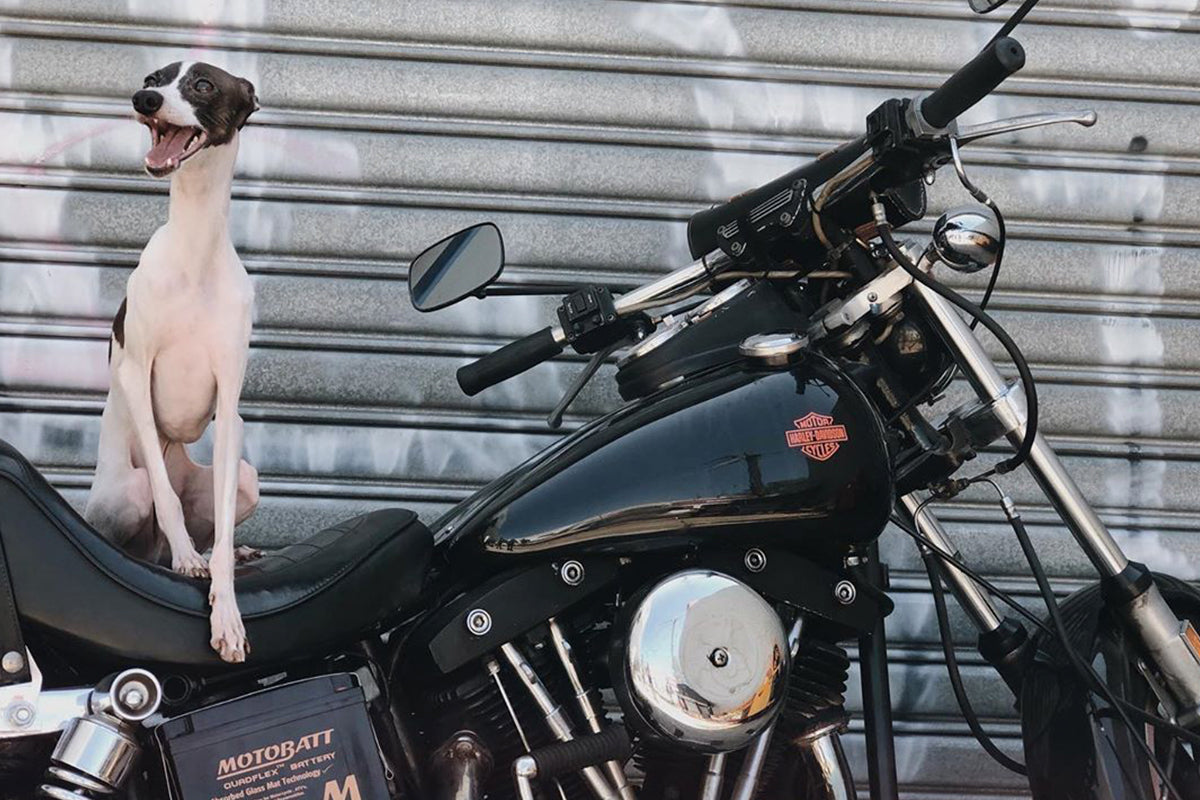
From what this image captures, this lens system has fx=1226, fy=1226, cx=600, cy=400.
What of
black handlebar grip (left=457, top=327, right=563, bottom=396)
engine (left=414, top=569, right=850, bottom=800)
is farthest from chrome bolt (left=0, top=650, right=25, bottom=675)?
black handlebar grip (left=457, top=327, right=563, bottom=396)

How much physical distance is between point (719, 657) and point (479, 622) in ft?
1.16

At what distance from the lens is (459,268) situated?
2.01 meters

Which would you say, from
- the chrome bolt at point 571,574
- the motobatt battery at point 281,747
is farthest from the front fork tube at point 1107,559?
the motobatt battery at point 281,747

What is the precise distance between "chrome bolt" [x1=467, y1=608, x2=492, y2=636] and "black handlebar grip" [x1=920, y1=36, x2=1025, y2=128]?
3.13 feet

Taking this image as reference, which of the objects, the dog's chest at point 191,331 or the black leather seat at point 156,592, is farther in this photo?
the dog's chest at point 191,331

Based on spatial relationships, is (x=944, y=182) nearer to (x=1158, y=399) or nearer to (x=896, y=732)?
(x=1158, y=399)

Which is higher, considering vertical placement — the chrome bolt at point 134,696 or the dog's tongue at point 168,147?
the dog's tongue at point 168,147

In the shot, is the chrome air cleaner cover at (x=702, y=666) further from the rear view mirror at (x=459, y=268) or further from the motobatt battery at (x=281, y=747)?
the rear view mirror at (x=459, y=268)

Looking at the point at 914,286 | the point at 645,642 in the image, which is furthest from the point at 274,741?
the point at 914,286

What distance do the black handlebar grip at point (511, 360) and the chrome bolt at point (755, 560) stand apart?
492mm

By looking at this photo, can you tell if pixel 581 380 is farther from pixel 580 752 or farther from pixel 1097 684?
pixel 1097 684

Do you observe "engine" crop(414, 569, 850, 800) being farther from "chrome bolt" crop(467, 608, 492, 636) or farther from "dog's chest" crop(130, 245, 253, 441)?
"dog's chest" crop(130, 245, 253, 441)

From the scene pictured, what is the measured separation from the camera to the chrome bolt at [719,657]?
173 cm

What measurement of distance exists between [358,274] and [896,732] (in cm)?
186
